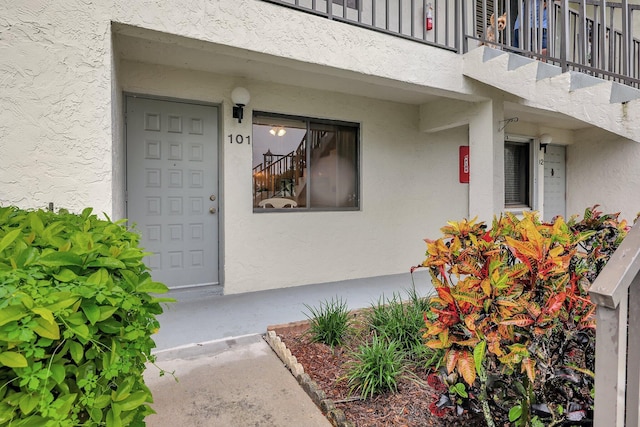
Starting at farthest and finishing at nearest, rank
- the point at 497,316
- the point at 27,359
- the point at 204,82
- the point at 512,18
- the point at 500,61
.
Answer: the point at 512,18 → the point at 204,82 → the point at 500,61 → the point at 497,316 → the point at 27,359

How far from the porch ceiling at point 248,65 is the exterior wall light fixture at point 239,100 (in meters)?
0.23

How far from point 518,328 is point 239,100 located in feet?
12.5

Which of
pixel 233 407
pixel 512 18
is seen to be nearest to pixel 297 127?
pixel 233 407

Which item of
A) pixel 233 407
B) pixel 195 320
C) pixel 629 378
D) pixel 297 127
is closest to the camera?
pixel 629 378

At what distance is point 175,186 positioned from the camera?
421 centimetres

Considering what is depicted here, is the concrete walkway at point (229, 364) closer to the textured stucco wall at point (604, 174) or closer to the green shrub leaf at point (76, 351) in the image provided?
the green shrub leaf at point (76, 351)

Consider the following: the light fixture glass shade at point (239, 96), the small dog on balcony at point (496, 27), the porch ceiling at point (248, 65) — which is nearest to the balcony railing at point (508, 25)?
the small dog on balcony at point (496, 27)

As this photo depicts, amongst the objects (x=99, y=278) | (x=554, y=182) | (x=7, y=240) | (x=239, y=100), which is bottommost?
(x=99, y=278)

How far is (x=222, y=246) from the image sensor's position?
14.4 feet

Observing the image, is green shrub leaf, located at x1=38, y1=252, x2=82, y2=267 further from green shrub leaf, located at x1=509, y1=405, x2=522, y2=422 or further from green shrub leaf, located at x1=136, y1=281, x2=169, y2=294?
green shrub leaf, located at x1=509, y1=405, x2=522, y2=422

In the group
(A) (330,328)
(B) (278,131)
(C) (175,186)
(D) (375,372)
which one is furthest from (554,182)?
(C) (175,186)

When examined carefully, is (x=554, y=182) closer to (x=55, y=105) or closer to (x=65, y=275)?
(x=55, y=105)

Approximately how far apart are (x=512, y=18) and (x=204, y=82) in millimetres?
6152

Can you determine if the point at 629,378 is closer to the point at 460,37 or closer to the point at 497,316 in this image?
the point at 497,316
